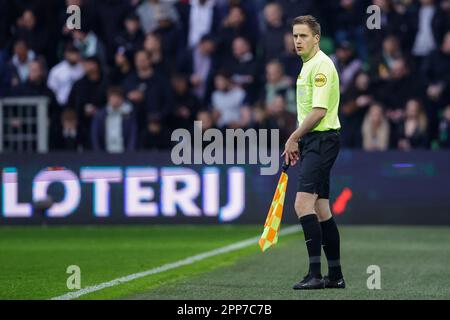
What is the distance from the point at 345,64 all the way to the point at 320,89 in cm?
987

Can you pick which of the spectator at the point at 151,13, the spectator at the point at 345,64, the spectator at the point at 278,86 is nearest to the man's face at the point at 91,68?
the spectator at the point at 151,13

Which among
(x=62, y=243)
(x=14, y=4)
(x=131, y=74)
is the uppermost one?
(x=14, y=4)

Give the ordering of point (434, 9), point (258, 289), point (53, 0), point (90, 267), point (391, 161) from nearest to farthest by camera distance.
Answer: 1. point (258, 289)
2. point (90, 267)
3. point (391, 161)
4. point (434, 9)
5. point (53, 0)

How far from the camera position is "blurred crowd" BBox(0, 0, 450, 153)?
1859 centimetres

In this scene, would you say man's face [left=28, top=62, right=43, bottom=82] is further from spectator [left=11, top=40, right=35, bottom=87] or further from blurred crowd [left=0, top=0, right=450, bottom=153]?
spectator [left=11, top=40, right=35, bottom=87]

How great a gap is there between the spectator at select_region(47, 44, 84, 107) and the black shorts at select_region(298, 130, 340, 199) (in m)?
11.0

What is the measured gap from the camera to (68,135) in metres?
19.5

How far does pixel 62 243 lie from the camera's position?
50.1 feet

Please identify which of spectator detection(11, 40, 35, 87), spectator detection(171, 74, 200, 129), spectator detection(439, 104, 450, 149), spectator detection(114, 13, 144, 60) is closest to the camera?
spectator detection(439, 104, 450, 149)

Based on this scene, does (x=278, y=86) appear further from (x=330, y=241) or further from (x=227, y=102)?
(x=330, y=241)

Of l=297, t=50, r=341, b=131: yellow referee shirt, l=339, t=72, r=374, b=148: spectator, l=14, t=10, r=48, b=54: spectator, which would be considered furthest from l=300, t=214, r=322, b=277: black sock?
l=14, t=10, r=48, b=54: spectator

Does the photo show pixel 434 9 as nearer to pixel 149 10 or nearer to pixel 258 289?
pixel 149 10
